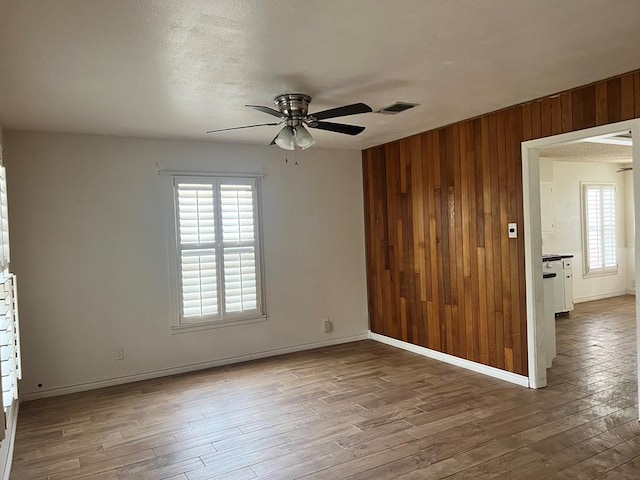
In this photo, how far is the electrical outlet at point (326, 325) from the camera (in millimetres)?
5812

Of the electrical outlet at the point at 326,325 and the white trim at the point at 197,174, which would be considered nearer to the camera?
the white trim at the point at 197,174

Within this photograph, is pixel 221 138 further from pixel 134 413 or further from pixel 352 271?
pixel 134 413

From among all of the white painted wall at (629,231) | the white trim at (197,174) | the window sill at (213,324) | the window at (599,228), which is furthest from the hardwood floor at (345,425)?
the white painted wall at (629,231)

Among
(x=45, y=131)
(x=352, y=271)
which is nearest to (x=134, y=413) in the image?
(x=45, y=131)

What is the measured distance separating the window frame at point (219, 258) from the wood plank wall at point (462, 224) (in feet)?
4.99

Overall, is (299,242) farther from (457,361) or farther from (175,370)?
→ (457,361)

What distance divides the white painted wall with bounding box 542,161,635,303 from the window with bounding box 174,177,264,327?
16.5 ft

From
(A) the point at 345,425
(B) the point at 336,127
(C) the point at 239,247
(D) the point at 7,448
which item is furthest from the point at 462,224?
(D) the point at 7,448

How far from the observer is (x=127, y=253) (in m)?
4.71

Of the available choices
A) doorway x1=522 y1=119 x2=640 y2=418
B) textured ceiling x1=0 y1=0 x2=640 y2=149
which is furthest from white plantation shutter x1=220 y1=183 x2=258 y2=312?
doorway x1=522 y1=119 x2=640 y2=418

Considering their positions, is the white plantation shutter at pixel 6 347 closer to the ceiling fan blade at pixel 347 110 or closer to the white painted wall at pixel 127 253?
the white painted wall at pixel 127 253

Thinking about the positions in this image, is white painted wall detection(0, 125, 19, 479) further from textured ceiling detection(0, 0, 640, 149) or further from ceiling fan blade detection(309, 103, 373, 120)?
ceiling fan blade detection(309, 103, 373, 120)

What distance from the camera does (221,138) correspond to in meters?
4.97

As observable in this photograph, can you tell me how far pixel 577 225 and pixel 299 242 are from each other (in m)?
5.37
